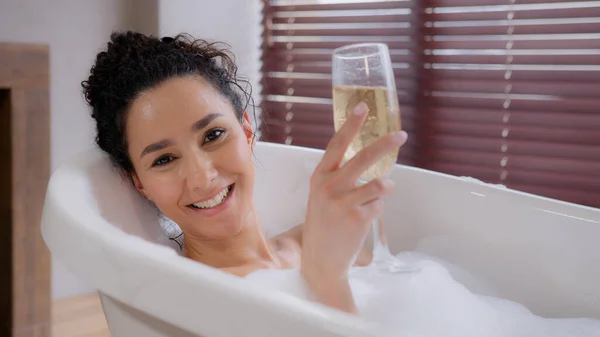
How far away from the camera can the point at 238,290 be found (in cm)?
79

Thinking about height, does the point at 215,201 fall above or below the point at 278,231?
above

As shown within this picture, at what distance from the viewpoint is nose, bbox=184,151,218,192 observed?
1285mm

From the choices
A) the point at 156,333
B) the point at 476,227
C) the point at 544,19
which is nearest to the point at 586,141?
the point at 544,19

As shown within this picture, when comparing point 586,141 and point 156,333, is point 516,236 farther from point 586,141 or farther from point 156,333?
point 156,333

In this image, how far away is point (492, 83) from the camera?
7.72 feet

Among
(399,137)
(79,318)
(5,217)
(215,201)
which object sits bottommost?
(79,318)

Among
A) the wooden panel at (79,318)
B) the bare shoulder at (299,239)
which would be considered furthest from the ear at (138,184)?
the wooden panel at (79,318)

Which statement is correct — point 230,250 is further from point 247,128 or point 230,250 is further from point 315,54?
point 315,54

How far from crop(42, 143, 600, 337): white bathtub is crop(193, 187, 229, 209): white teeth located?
17 cm

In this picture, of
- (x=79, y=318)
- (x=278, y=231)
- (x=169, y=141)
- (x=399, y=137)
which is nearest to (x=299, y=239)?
→ (x=278, y=231)

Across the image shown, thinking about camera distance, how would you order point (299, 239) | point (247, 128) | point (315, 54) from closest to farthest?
point (247, 128)
point (299, 239)
point (315, 54)

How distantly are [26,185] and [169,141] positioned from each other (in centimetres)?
91

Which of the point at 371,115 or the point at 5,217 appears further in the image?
the point at 5,217

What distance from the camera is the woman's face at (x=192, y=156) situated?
130cm
